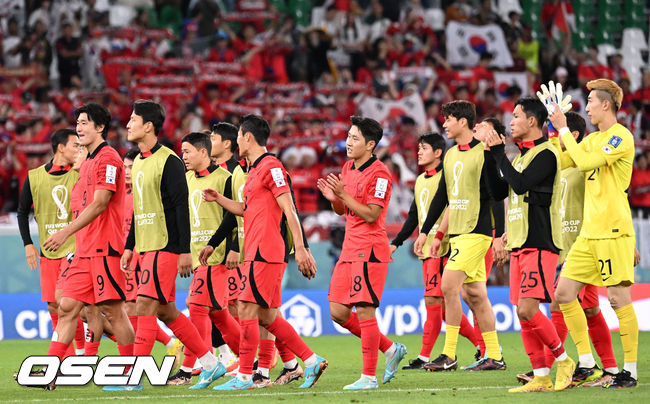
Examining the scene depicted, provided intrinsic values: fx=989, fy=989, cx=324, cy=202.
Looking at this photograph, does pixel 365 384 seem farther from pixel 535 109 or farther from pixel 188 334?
pixel 535 109

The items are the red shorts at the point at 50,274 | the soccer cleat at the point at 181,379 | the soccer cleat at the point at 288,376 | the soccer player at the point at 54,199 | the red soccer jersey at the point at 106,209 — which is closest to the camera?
the red soccer jersey at the point at 106,209

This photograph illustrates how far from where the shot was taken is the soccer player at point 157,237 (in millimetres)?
8039

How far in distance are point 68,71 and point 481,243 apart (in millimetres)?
13384

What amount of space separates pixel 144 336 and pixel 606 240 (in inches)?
149

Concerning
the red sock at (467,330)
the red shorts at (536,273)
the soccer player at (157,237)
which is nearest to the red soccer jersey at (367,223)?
the red shorts at (536,273)

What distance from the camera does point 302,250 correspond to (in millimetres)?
7688

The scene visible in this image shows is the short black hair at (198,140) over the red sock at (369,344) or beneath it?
over

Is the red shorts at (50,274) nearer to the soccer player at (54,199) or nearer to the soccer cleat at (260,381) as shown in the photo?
the soccer player at (54,199)

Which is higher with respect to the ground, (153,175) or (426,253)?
(153,175)

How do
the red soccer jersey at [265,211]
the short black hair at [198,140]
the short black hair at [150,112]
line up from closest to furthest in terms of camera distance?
the red soccer jersey at [265,211], the short black hair at [150,112], the short black hair at [198,140]

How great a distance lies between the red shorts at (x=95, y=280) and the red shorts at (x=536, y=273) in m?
3.25

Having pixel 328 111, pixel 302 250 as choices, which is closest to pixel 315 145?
pixel 328 111

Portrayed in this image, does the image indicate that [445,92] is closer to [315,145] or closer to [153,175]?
[315,145]

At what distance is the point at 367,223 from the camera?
26.4 ft
